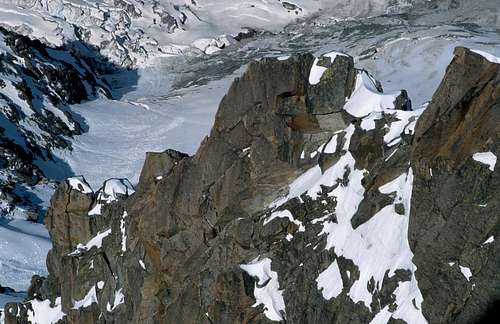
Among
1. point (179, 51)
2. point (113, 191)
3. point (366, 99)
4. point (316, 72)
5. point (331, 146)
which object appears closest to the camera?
point (331, 146)

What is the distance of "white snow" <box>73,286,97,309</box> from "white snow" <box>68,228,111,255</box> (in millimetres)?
1674

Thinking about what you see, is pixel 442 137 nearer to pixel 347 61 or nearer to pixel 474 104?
pixel 474 104

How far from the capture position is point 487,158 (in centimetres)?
1642

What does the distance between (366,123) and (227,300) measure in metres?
5.17

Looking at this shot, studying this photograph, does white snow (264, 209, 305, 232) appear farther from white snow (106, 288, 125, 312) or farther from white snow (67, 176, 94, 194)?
white snow (67, 176, 94, 194)

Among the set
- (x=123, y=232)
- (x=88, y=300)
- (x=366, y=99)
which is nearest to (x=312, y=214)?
(x=366, y=99)

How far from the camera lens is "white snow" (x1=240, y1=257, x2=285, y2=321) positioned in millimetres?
20891

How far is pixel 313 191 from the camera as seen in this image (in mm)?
22078

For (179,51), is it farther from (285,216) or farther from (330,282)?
(330,282)

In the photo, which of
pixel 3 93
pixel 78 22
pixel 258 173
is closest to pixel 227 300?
pixel 258 173

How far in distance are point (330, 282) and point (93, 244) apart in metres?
14.6

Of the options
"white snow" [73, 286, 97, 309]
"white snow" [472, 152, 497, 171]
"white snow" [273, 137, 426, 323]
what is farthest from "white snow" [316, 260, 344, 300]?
"white snow" [73, 286, 97, 309]

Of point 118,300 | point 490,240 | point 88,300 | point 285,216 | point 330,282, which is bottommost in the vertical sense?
point 88,300

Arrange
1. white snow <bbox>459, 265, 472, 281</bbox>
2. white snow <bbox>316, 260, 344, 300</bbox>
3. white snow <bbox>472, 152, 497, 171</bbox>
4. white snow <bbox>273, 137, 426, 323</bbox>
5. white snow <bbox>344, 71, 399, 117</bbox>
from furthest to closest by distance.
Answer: white snow <bbox>344, 71, 399, 117</bbox>
white snow <bbox>316, 260, 344, 300</bbox>
white snow <bbox>273, 137, 426, 323</bbox>
white snow <bbox>472, 152, 497, 171</bbox>
white snow <bbox>459, 265, 472, 281</bbox>
